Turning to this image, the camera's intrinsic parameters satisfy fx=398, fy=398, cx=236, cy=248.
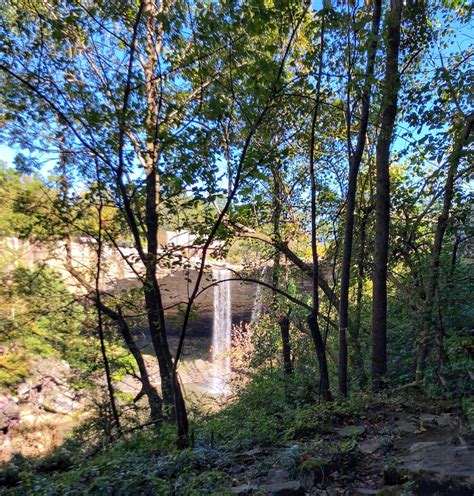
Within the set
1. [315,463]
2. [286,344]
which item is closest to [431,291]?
[315,463]

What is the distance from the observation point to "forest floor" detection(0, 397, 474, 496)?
2.37 metres

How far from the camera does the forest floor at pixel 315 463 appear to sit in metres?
2.37

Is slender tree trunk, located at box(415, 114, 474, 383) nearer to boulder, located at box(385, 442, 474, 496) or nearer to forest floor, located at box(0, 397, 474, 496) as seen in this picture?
forest floor, located at box(0, 397, 474, 496)

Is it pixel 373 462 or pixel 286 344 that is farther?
pixel 286 344

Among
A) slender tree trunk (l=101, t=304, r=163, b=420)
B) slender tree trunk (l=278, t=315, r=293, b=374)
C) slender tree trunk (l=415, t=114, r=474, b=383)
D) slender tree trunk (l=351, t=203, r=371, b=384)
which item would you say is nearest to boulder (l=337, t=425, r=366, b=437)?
slender tree trunk (l=415, t=114, r=474, b=383)

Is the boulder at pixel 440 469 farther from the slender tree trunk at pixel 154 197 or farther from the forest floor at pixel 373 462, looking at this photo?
the slender tree trunk at pixel 154 197

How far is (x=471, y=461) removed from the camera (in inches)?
87.8

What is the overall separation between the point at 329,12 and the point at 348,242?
276 centimetres

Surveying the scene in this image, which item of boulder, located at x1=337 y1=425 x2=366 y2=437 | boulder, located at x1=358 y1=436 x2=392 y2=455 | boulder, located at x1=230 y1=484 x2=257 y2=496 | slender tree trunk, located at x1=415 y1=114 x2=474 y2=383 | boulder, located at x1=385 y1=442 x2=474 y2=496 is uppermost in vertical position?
slender tree trunk, located at x1=415 y1=114 x2=474 y2=383

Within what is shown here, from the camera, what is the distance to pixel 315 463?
274 centimetres

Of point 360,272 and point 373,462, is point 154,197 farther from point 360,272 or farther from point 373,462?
point 360,272

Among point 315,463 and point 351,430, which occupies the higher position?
point 315,463

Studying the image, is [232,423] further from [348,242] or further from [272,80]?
[272,80]

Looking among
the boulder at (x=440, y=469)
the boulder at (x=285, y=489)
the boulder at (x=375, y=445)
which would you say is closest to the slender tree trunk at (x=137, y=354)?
the boulder at (x=375, y=445)
